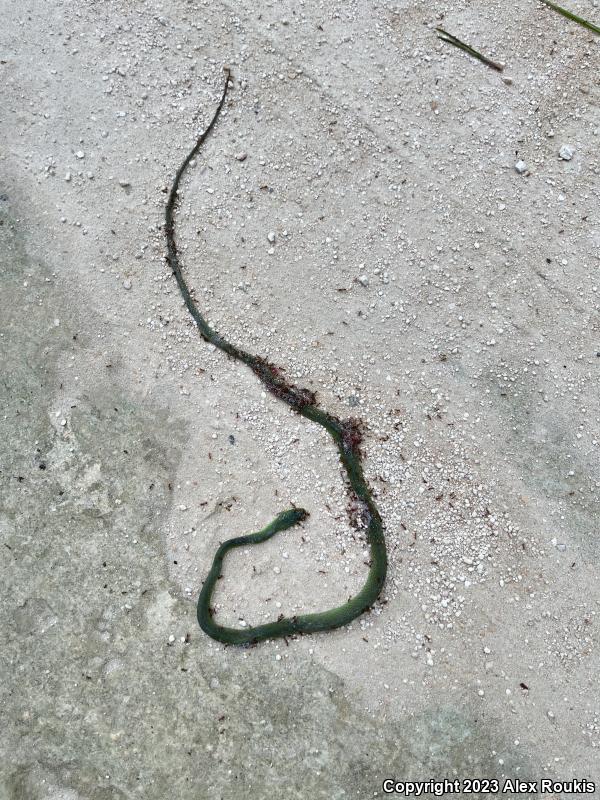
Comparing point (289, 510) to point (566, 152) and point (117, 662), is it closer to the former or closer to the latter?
point (117, 662)

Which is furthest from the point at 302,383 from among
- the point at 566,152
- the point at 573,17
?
the point at 573,17

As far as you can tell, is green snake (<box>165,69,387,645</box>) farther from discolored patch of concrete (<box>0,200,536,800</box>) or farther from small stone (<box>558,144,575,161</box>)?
small stone (<box>558,144,575,161</box>)

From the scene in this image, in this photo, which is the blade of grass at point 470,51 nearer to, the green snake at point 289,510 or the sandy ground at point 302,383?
the sandy ground at point 302,383

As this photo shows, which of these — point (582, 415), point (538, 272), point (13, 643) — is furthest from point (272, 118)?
point (13, 643)

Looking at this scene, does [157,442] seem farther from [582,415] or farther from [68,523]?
[582,415]

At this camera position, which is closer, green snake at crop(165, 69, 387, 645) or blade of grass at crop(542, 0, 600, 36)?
green snake at crop(165, 69, 387, 645)

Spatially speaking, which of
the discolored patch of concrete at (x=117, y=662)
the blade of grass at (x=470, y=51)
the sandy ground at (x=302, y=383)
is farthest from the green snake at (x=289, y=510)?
the blade of grass at (x=470, y=51)

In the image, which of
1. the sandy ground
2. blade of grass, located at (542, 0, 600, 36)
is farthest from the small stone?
blade of grass, located at (542, 0, 600, 36)
